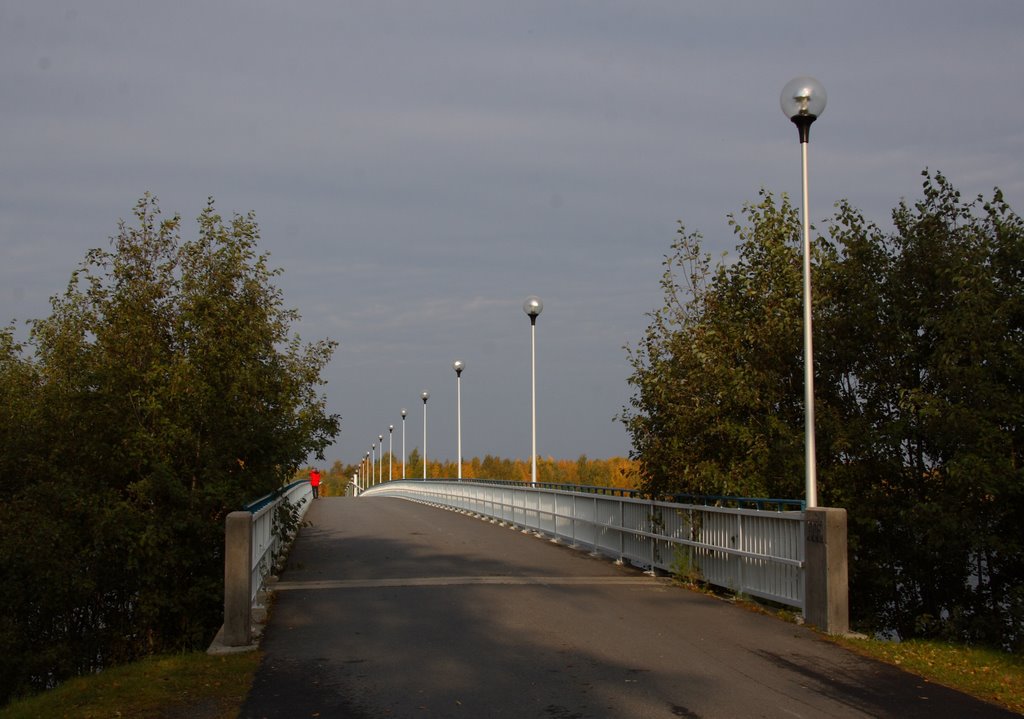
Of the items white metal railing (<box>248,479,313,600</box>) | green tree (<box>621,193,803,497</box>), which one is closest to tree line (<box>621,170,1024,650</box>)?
green tree (<box>621,193,803,497</box>)

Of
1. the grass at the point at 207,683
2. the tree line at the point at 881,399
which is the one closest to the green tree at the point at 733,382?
the tree line at the point at 881,399

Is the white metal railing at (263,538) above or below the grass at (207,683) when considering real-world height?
above

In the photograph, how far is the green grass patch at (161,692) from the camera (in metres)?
8.00

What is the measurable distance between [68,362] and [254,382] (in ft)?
10.3

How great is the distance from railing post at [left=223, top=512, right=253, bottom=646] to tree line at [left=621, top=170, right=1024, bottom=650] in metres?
8.19

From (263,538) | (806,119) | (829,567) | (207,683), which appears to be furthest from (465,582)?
(806,119)

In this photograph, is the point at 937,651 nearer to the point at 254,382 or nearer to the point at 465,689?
the point at 465,689

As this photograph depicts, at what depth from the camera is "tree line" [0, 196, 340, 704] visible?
16141 mm

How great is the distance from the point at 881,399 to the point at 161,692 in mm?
13734

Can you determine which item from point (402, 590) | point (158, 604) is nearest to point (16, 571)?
point (158, 604)

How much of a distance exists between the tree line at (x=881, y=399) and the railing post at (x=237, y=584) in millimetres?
8185

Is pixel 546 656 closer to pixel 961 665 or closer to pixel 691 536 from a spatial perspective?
pixel 961 665

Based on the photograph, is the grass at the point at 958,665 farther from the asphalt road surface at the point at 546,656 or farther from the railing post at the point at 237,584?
the railing post at the point at 237,584

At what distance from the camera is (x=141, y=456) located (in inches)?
637
